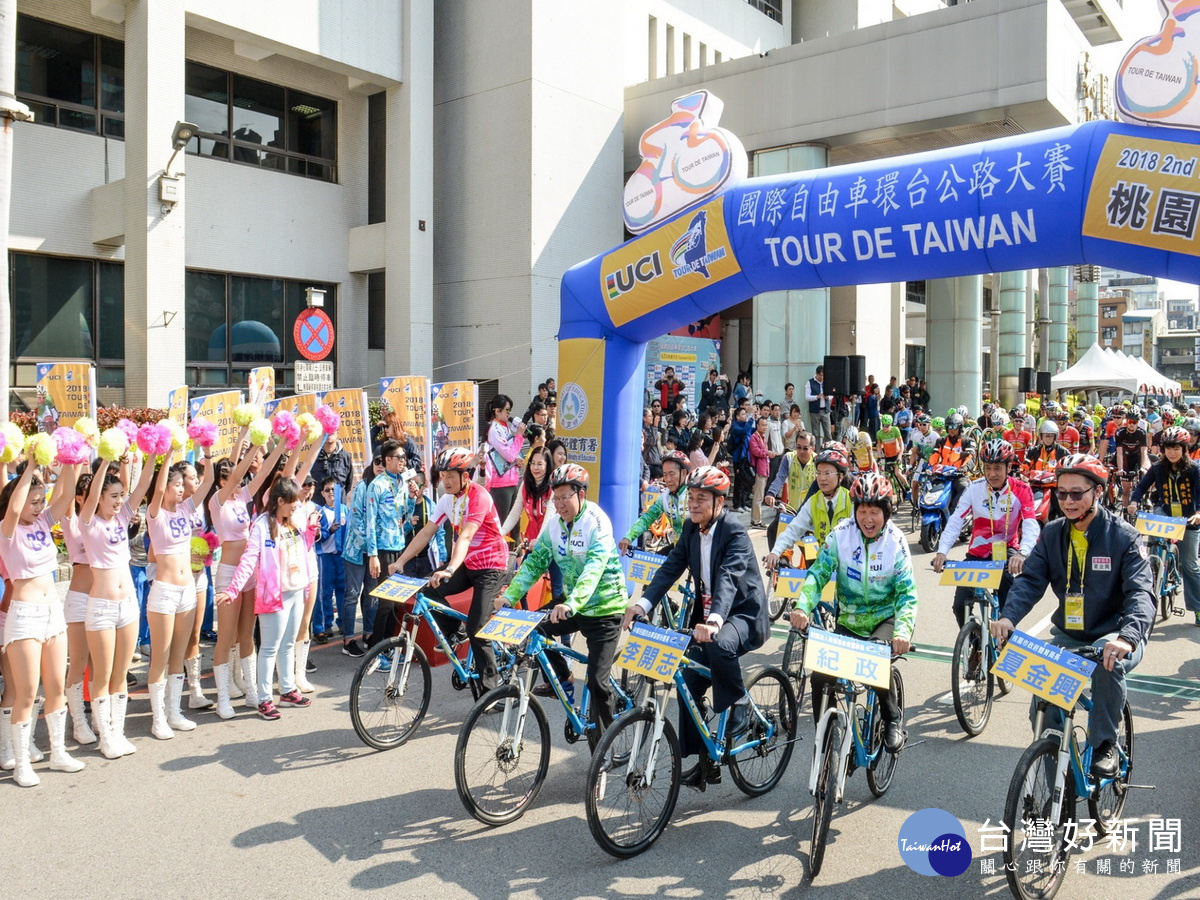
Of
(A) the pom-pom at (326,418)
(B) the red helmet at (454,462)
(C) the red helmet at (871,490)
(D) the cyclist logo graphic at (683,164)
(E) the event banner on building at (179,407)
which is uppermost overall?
(D) the cyclist logo graphic at (683,164)

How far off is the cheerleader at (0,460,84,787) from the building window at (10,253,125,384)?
44.4 feet

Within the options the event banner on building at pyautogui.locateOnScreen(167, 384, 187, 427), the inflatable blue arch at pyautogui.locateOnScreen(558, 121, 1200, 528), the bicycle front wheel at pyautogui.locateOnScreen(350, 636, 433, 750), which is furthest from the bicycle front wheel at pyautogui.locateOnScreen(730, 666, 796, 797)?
the event banner on building at pyautogui.locateOnScreen(167, 384, 187, 427)

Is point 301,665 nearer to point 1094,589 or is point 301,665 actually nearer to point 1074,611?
point 1074,611

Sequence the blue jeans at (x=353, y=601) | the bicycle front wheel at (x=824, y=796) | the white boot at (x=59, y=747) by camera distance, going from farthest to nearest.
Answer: the blue jeans at (x=353, y=601)
the white boot at (x=59, y=747)
the bicycle front wheel at (x=824, y=796)

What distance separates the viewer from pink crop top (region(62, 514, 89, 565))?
247 inches

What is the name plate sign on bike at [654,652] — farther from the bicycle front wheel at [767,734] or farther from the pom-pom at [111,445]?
the pom-pom at [111,445]

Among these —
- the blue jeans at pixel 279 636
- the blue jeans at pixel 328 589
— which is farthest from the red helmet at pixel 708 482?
the blue jeans at pixel 328 589

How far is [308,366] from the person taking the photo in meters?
12.4

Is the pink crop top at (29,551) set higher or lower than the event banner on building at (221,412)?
lower

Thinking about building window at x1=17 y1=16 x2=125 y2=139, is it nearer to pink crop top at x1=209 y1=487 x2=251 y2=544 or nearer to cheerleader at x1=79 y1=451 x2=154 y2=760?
pink crop top at x1=209 y1=487 x2=251 y2=544

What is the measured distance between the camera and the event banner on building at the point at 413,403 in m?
13.7

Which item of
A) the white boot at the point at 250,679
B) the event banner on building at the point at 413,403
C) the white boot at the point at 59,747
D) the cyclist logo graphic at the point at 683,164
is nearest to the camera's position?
the white boot at the point at 59,747

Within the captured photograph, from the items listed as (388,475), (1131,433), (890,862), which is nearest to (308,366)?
(388,475)

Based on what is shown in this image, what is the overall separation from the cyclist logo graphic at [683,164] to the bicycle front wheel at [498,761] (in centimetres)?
757
